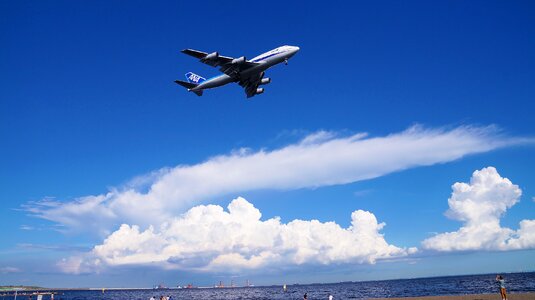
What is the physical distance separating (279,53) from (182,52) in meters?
12.5

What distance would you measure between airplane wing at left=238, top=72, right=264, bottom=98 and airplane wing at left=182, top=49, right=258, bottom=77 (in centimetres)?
366

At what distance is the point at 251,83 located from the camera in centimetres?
5206

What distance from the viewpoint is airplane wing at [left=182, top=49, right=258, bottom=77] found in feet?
144

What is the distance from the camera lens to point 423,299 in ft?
197

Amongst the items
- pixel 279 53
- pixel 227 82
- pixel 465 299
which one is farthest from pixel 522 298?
pixel 227 82

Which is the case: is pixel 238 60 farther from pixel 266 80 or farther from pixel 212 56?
pixel 266 80

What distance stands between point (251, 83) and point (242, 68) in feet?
18.8

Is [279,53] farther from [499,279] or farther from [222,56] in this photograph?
[499,279]

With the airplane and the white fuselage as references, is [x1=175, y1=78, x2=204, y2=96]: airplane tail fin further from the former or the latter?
the white fuselage

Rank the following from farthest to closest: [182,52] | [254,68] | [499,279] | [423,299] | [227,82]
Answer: [423,299], [227,82], [254,68], [182,52], [499,279]

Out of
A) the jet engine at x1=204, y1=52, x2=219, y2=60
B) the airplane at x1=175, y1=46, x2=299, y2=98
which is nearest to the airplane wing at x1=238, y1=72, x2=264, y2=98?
the airplane at x1=175, y1=46, x2=299, y2=98

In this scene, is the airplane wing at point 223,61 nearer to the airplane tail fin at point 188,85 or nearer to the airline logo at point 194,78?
the airplane tail fin at point 188,85

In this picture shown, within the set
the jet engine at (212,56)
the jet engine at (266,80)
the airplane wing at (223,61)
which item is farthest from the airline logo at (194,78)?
the jet engine at (212,56)

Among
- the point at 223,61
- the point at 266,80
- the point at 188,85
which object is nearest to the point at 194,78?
the point at 188,85
